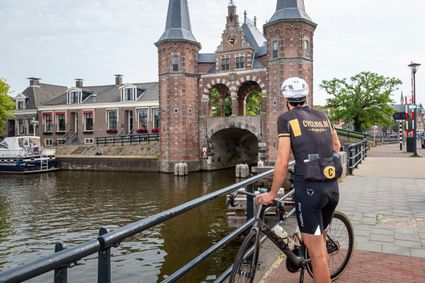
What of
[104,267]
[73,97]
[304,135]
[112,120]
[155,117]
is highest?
[73,97]

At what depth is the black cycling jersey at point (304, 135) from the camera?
2760 mm

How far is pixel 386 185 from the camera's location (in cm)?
971

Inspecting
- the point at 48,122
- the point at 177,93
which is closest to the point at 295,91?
the point at 177,93

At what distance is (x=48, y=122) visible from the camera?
4466cm

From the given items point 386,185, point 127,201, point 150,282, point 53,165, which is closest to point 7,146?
point 53,165

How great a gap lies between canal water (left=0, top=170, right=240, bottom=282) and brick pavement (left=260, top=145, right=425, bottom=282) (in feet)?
9.29

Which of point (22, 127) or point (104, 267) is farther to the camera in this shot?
point (22, 127)

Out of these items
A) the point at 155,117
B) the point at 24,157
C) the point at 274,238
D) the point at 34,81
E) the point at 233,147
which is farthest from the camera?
the point at 34,81

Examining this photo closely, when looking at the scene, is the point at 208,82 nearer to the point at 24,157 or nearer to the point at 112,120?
the point at 112,120

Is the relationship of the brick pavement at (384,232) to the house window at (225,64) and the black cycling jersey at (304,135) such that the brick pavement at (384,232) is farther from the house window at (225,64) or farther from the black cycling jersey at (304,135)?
the house window at (225,64)

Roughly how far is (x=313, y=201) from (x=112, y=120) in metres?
40.5

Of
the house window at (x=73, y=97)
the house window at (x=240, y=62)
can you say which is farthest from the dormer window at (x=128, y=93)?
the house window at (x=240, y=62)

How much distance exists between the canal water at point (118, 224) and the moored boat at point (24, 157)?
21.1 ft

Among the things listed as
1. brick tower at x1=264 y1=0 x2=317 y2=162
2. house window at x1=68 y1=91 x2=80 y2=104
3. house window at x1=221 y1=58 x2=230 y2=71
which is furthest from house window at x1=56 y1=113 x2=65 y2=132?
brick tower at x1=264 y1=0 x2=317 y2=162
